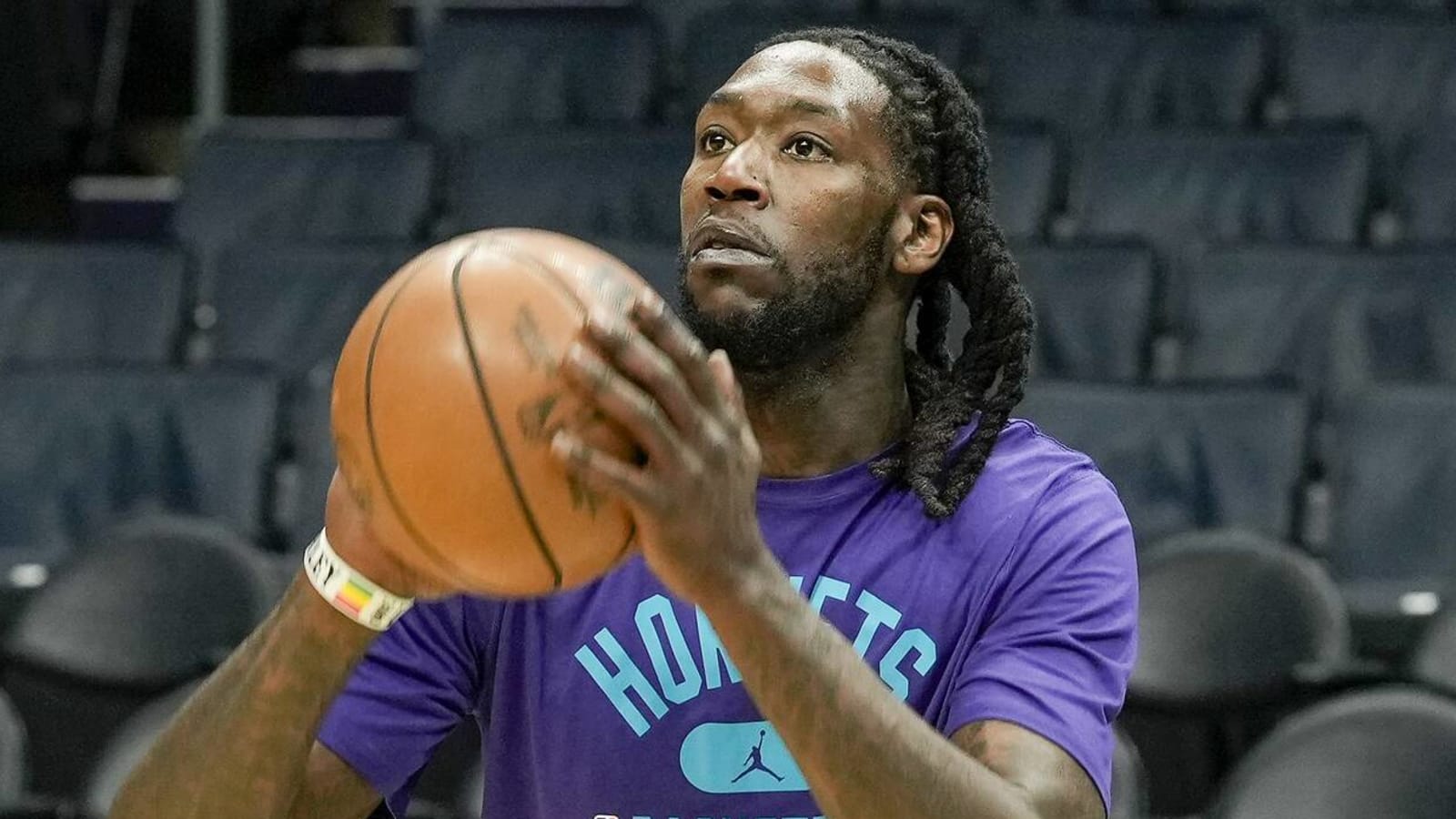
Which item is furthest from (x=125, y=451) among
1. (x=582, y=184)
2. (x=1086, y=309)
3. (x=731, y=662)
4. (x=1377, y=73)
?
(x=1377, y=73)

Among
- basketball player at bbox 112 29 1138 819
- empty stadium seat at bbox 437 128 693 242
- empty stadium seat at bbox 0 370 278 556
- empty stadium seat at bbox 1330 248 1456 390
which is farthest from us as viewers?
empty stadium seat at bbox 437 128 693 242

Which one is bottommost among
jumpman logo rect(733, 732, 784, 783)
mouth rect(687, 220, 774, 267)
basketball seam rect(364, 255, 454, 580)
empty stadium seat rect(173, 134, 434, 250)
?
empty stadium seat rect(173, 134, 434, 250)

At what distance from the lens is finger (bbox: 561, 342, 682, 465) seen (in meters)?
1.59

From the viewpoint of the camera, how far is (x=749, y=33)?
7027mm

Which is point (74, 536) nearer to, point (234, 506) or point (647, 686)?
point (234, 506)

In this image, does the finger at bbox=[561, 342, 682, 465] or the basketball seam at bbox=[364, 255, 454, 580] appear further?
the basketball seam at bbox=[364, 255, 454, 580]

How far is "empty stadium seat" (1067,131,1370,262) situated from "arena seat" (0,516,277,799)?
117 inches

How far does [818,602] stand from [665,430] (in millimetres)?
682

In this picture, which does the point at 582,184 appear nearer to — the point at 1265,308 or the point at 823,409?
the point at 1265,308

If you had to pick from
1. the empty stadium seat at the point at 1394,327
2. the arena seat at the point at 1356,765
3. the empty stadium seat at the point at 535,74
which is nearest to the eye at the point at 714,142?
the arena seat at the point at 1356,765

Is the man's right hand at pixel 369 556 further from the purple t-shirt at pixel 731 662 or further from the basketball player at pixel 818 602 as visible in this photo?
the purple t-shirt at pixel 731 662

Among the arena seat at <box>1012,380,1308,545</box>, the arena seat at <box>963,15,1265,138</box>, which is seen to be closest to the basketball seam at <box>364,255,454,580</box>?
the arena seat at <box>1012,380,1308,545</box>

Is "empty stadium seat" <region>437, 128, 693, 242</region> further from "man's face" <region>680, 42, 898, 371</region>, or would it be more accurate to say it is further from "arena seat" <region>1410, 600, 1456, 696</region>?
"man's face" <region>680, 42, 898, 371</region>

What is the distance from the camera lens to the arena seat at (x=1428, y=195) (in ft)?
20.8
